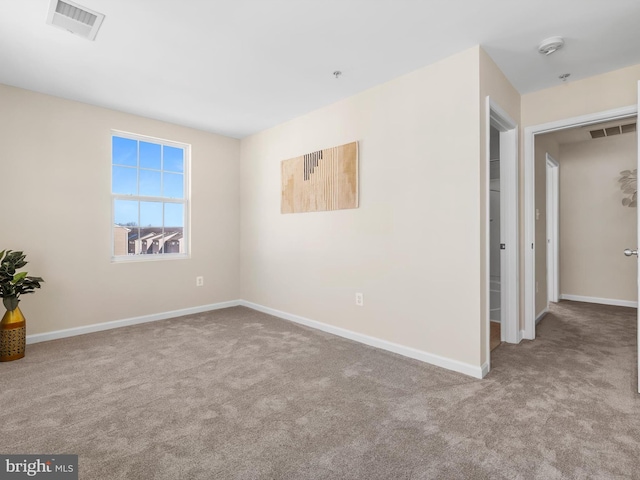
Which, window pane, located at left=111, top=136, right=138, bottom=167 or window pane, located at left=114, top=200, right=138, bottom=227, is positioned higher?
window pane, located at left=111, top=136, right=138, bottom=167

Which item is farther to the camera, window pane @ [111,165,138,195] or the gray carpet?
window pane @ [111,165,138,195]

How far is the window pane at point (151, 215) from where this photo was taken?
4.05 m

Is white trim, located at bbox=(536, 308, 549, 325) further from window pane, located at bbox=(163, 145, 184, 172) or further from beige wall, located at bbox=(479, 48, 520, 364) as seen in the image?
window pane, located at bbox=(163, 145, 184, 172)

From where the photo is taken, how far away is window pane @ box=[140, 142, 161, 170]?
4039mm

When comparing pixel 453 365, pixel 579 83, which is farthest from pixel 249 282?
pixel 579 83

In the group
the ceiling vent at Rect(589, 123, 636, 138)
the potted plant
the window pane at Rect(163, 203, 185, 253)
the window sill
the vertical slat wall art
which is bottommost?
the potted plant

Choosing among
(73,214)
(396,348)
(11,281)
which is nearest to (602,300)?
(396,348)

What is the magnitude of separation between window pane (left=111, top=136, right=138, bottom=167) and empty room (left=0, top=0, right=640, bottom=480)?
0.05 m

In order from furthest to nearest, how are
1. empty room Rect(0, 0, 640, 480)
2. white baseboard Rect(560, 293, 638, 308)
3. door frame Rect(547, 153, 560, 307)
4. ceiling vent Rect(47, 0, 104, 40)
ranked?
door frame Rect(547, 153, 560, 307)
white baseboard Rect(560, 293, 638, 308)
ceiling vent Rect(47, 0, 104, 40)
empty room Rect(0, 0, 640, 480)

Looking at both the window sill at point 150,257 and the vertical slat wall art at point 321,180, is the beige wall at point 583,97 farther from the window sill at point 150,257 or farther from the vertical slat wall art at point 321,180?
the window sill at point 150,257

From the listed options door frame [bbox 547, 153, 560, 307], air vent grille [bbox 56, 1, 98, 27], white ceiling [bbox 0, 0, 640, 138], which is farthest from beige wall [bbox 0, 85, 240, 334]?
door frame [bbox 547, 153, 560, 307]

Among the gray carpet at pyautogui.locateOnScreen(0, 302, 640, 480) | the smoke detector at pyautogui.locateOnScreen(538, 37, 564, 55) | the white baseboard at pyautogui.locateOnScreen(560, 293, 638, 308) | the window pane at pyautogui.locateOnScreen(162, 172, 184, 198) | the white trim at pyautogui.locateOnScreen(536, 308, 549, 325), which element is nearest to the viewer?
the gray carpet at pyautogui.locateOnScreen(0, 302, 640, 480)

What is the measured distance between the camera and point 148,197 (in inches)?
160

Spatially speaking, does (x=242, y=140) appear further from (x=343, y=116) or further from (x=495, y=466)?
(x=495, y=466)
